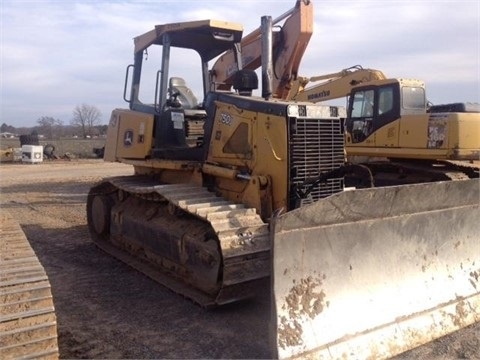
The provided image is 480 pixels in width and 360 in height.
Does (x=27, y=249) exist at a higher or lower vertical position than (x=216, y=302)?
higher

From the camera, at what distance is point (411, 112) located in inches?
423

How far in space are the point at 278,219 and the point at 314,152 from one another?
1853mm

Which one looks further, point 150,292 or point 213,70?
point 213,70

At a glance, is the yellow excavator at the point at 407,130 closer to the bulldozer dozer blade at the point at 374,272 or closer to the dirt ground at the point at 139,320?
the bulldozer dozer blade at the point at 374,272

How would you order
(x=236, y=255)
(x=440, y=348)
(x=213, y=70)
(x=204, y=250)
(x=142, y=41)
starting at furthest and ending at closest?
(x=213, y=70), (x=142, y=41), (x=204, y=250), (x=236, y=255), (x=440, y=348)

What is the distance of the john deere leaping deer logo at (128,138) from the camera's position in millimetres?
7137

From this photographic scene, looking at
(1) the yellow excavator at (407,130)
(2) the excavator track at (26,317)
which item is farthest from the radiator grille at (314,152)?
(1) the yellow excavator at (407,130)

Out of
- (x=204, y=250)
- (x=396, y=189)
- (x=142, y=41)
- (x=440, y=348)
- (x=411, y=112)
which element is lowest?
(x=440, y=348)

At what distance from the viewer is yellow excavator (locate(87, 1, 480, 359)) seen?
396 cm

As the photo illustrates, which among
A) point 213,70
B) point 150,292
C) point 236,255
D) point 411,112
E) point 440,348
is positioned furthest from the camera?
point 411,112

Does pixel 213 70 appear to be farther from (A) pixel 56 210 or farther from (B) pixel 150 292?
(A) pixel 56 210

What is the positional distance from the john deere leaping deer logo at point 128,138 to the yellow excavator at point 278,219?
3 cm

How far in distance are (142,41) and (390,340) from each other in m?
5.03

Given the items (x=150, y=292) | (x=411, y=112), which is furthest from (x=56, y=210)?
(x=411, y=112)
